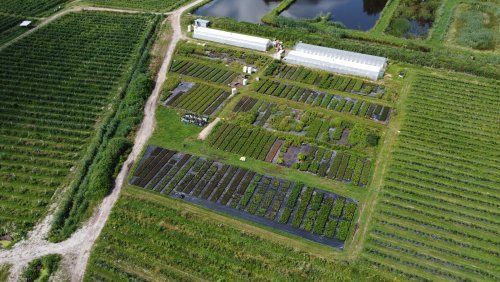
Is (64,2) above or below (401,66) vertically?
above

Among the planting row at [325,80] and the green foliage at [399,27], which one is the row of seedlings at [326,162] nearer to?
the planting row at [325,80]

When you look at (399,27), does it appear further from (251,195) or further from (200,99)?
(251,195)

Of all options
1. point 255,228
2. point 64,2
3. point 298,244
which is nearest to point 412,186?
point 298,244

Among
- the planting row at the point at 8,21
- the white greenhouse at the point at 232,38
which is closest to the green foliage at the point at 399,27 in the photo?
the white greenhouse at the point at 232,38

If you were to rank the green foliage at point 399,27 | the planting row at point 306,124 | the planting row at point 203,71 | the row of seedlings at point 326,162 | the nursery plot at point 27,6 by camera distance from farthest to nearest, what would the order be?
the nursery plot at point 27,6 → the green foliage at point 399,27 → the planting row at point 203,71 → the planting row at point 306,124 → the row of seedlings at point 326,162

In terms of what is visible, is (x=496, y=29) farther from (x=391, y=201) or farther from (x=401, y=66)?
(x=391, y=201)

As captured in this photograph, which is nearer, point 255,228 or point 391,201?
point 255,228

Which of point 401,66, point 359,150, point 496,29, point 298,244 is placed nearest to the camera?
point 298,244
